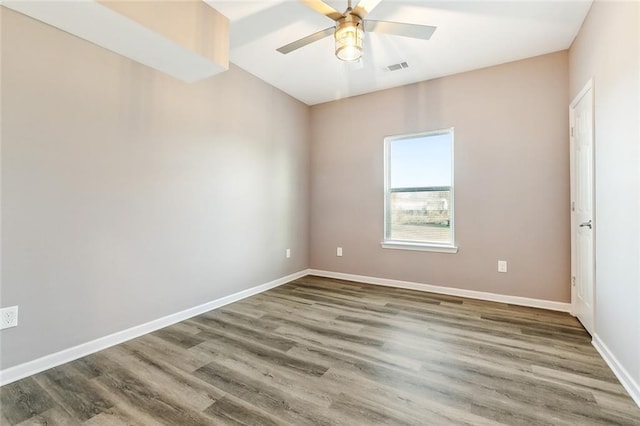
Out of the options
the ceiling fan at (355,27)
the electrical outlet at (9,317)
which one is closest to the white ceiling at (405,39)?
the ceiling fan at (355,27)

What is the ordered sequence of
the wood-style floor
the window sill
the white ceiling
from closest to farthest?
the wood-style floor < the white ceiling < the window sill

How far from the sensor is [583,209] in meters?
2.55

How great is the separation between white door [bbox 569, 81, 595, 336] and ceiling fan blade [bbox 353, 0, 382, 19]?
1944mm

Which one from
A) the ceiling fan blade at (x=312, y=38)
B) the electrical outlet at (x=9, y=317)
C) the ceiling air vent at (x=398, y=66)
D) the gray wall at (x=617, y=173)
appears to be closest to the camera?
the gray wall at (x=617, y=173)

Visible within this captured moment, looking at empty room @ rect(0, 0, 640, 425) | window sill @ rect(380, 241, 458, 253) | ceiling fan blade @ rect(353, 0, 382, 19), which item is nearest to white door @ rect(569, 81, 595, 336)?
empty room @ rect(0, 0, 640, 425)

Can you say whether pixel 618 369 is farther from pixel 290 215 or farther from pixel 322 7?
pixel 290 215

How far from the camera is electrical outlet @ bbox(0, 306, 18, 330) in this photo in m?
1.73

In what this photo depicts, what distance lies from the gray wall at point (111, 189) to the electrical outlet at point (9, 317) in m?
0.03

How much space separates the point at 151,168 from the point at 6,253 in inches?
42.9

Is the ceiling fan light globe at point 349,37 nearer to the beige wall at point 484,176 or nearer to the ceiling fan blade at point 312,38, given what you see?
the ceiling fan blade at point 312,38

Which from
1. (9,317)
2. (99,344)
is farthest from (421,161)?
(9,317)

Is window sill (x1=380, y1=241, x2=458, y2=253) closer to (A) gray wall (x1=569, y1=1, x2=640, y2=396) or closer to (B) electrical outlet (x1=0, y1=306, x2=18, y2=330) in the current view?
(A) gray wall (x1=569, y1=1, x2=640, y2=396)

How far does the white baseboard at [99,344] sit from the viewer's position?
177 centimetres

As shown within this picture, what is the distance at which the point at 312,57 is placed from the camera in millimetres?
3109
